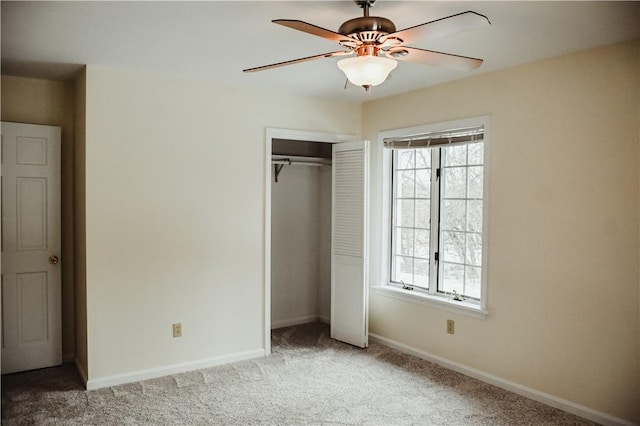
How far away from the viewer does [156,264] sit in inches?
161

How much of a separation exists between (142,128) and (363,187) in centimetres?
204

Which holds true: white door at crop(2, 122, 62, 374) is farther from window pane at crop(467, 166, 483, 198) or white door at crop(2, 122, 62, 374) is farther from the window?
window pane at crop(467, 166, 483, 198)

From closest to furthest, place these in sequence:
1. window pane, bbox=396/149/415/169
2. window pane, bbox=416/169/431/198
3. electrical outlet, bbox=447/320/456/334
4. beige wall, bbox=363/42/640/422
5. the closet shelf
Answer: beige wall, bbox=363/42/640/422 < electrical outlet, bbox=447/320/456/334 < window pane, bbox=416/169/431/198 < window pane, bbox=396/149/415/169 < the closet shelf

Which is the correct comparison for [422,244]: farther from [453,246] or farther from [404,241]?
[453,246]

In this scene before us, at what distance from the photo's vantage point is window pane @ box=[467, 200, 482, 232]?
4156mm

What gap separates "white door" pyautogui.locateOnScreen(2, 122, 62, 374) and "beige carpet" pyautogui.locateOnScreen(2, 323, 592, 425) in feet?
0.83

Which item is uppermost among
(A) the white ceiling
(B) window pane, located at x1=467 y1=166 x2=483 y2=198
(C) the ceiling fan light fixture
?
(A) the white ceiling

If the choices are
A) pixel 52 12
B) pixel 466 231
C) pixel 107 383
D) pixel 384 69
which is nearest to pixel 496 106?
pixel 466 231

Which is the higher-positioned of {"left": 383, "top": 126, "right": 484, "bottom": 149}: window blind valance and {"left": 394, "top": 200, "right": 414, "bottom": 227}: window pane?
{"left": 383, "top": 126, "right": 484, "bottom": 149}: window blind valance

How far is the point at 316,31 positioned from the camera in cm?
221

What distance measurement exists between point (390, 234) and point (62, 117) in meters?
3.16

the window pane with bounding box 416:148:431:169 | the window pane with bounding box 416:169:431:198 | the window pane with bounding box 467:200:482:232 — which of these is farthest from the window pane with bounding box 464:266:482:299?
the window pane with bounding box 416:148:431:169

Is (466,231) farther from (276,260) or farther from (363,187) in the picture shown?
(276,260)

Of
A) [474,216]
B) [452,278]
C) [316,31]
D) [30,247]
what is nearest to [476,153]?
[474,216]
